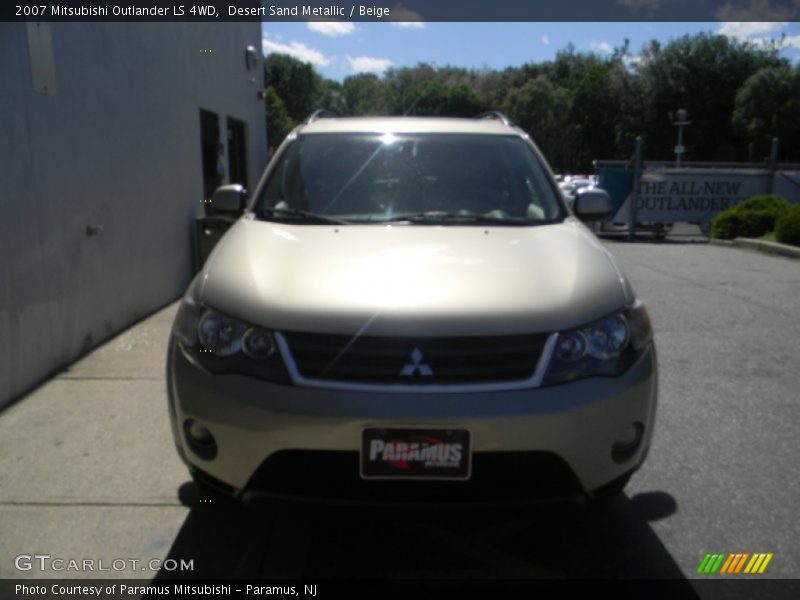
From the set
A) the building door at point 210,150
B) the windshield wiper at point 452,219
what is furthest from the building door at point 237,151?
the windshield wiper at point 452,219

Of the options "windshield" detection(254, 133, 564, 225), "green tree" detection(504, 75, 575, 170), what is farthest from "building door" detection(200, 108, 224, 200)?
"green tree" detection(504, 75, 575, 170)

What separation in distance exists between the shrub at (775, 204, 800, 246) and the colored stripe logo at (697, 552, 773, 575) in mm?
10745

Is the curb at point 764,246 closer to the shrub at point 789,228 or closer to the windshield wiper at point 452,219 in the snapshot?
the shrub at point 789,228

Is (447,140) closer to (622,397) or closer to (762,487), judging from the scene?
(622,397)

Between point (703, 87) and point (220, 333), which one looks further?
point (703, 87)

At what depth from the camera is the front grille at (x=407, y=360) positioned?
2.37m

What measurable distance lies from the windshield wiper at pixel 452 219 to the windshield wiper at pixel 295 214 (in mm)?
278

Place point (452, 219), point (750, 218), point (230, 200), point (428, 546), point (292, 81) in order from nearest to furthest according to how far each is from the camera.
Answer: point (428, 546)
point (452, 219)
point (230, 200)
point (750, 218)
point (292, 81)

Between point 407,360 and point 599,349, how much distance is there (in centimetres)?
71

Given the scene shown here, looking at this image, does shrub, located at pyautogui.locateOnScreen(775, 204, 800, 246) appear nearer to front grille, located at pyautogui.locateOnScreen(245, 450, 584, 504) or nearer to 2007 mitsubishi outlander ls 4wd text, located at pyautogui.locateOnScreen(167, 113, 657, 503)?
2007 mitsubishi outlander ls 4wd text, located at pyautogui.locateOnScreen(167, 113, 657, 503)

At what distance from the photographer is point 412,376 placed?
236 cm

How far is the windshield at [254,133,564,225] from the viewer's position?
11.6ft

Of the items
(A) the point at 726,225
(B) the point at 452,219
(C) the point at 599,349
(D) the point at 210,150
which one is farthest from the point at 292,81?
(C) the point at 599,349

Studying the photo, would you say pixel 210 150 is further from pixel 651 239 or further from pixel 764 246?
pixel 651 239
